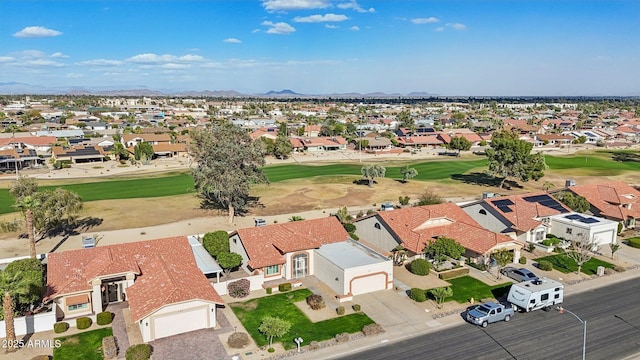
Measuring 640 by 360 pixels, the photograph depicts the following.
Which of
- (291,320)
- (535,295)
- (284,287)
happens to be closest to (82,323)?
(291,320)

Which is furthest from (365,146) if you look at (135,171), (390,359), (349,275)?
(390,359)

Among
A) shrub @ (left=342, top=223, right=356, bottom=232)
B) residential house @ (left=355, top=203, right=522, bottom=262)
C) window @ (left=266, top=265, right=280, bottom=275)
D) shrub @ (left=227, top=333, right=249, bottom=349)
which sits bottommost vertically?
shrub @ (left=227, top=333, right=249, bottom=349)

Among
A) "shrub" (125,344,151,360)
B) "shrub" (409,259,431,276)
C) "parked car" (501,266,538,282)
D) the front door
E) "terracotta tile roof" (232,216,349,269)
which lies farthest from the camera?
"shrub" (409,259,431,276)

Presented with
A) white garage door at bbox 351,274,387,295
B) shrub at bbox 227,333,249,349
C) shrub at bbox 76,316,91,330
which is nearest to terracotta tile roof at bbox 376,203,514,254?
white garage door at bbox 351,274,387,295

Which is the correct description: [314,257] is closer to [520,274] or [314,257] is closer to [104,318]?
[104,318]

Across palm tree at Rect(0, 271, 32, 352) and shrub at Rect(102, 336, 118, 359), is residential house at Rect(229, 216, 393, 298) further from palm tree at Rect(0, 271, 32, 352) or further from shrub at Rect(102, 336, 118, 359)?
palm tree at Rect(0, 271, 32, 352)

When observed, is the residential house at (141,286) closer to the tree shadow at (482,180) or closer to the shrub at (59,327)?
the shrub at (59,327)

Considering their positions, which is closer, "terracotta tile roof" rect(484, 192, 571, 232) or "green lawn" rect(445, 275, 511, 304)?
"green lawn" rect(445, 275, 511, 304)

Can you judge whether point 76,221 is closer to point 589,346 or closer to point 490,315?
point 490,315
